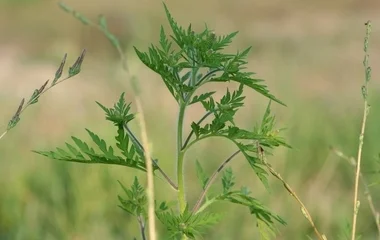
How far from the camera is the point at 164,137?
3.97 m

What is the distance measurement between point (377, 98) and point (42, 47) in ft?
18.1

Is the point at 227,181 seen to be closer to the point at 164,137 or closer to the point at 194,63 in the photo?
the point at 194,63

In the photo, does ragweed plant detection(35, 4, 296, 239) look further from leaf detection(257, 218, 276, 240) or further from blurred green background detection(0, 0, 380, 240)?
blurred green background detection(0, 0, 380, 240)

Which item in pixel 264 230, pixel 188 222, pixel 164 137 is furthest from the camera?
pixel 164 137

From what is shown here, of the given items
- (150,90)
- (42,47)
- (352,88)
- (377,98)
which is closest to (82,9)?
(42,47)

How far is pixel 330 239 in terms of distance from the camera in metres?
2.88

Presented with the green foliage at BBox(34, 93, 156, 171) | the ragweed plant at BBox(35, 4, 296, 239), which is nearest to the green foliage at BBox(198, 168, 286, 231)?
the ragweed plant at BBox(35, 4, 296, 239)

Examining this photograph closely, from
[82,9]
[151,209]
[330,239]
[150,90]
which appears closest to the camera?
[151,209]

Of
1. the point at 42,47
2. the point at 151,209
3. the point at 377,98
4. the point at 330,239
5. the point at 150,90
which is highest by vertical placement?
the point at 42,47

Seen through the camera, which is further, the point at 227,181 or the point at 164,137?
the point at 164,137

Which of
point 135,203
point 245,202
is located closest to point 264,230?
point 245,202

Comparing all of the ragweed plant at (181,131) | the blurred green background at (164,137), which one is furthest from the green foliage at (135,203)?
the blurred green background at (164,137)

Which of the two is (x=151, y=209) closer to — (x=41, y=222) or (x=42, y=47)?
(x=41, y=222)

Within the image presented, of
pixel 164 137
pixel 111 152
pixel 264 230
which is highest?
pixel 164 137
